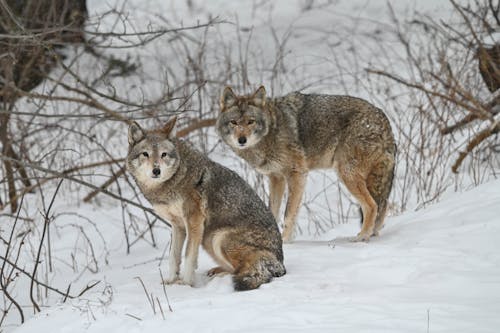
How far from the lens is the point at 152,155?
20.4 feet

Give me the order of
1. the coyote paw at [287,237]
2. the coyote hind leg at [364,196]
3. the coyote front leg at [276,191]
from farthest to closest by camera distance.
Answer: the coyote front leg at [276,191] → the coyote paw at [287,237] → the coyote hind leg at [364,196]

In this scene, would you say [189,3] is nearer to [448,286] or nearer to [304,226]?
[304,226]

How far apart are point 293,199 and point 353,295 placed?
2.97 meters

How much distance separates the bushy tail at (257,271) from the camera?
5.61 m

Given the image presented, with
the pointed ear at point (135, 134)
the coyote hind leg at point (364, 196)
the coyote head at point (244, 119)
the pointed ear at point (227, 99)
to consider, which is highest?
the pointed ear at point (227, 99)

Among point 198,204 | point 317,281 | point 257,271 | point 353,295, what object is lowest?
point 353,295

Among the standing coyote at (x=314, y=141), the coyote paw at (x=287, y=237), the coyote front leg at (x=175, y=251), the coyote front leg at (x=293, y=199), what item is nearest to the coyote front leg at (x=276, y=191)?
the standing coyote at (x=314, y=141)

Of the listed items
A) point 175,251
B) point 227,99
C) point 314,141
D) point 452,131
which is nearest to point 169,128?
point 175,251

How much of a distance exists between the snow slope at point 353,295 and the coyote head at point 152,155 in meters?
0.97

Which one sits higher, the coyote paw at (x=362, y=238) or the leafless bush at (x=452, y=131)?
the leafless bush at (x=452, y=131)

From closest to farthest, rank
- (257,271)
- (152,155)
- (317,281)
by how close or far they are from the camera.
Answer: (317,281)
(257,271)
(152,155)

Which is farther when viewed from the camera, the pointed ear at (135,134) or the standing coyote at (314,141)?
the standing coyote at (314,141)

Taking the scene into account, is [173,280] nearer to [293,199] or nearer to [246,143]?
[246,143]

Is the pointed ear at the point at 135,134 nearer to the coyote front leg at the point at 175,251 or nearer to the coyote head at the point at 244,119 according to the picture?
the coyote front leg at the point at 175,251
